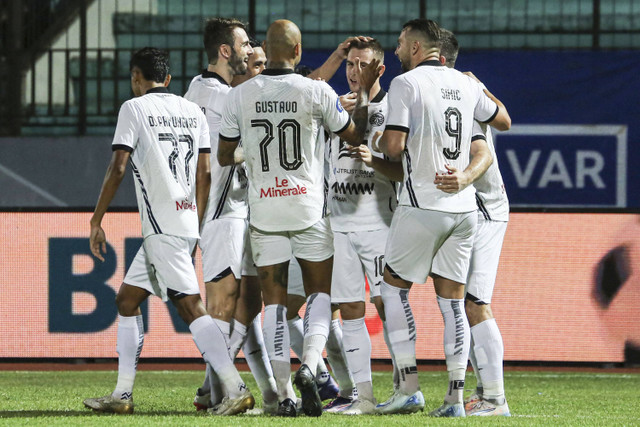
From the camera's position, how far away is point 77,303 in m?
10.2

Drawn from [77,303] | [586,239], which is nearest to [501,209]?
[586,239]

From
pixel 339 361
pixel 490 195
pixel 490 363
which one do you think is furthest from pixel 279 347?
pixel 490 195

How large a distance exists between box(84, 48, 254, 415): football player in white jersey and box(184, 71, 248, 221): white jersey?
0.96 feet

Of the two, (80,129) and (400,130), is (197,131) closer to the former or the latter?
(400,130)

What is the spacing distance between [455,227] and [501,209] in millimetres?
766

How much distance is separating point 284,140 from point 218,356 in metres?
1.23

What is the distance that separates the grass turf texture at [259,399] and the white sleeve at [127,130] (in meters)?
1.48

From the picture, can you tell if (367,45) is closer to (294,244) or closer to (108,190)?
(294,244)

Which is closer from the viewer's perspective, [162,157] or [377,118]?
[162,157]

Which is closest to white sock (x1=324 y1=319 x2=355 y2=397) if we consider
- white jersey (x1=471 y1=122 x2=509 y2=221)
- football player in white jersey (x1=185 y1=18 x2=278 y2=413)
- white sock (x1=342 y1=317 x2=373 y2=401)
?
white sock (x1=342 y1=317 x2=373 y2=401)

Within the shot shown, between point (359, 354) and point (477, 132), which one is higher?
point (477, 132)

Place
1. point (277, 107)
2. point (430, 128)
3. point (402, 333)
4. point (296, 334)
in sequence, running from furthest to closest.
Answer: point (296, 334), point (402, 333), point (430, 128), point (277, 107)

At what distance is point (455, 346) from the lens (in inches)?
251

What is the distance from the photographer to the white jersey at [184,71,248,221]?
6992 millimetres
